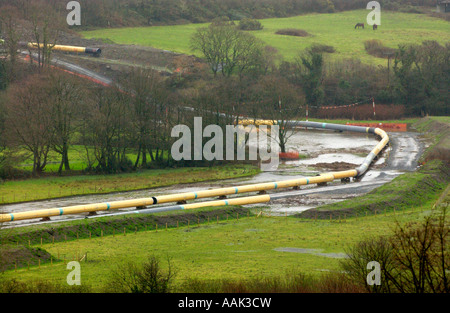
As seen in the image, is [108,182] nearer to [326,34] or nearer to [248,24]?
[248,24]

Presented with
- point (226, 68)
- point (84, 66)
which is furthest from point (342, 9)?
point (84, 66)

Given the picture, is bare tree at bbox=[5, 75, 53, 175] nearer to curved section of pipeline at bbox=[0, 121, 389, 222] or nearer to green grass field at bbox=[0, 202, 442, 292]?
curved section of pipeline at bbox=[0, 121, 389, 222]

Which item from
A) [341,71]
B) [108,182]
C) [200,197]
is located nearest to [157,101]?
[108,182]

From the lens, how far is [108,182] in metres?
63.2

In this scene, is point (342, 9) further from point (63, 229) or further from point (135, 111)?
point (63, 229)

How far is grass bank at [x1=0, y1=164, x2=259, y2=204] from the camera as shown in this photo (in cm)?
5712

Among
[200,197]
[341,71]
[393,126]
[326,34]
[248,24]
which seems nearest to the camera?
[200,197]

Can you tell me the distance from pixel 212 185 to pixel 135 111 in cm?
1520

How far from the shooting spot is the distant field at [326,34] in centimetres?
12575

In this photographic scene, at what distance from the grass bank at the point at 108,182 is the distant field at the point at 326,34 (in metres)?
56.5

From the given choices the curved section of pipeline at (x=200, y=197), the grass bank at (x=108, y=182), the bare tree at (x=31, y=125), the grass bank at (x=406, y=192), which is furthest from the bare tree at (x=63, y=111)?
the grass bank at (x=406, y=192)

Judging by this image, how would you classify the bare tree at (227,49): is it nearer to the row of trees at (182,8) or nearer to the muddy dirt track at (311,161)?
the muddy dirt track at (311,161)

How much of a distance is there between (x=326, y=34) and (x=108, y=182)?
86.1 metres

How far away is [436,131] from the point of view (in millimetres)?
85438
